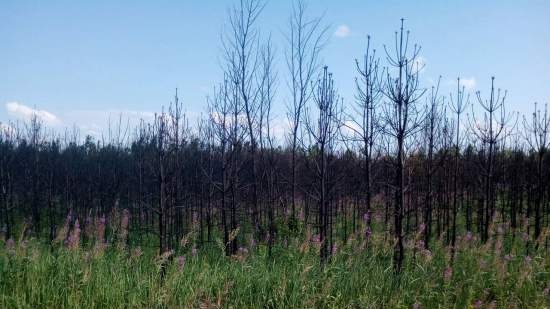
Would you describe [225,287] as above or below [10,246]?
below

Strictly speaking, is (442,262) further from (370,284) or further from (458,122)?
(458,122)

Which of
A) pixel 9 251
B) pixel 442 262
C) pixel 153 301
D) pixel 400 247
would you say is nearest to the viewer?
pixel 153 301

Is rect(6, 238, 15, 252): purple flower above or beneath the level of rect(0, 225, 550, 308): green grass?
above

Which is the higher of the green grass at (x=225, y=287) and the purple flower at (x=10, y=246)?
the purple flower at (x=10, y=246)

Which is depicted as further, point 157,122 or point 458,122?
point 458,122

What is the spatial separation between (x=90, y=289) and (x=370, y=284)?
3652mm

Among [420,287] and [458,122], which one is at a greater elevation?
[458,122]

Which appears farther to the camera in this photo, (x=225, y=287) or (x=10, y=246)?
(x=10, y=246)

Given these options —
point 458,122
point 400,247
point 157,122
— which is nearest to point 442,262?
point 400,247

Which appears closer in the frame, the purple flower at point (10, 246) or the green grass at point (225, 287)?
the green grass at point (225, 287)

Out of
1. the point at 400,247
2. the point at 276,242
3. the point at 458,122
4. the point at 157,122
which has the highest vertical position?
the point at 458,122

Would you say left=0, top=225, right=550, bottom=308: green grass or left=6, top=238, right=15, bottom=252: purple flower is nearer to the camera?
left=0, top=225, right=550, bottom=308: green grass

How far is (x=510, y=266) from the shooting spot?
780cm

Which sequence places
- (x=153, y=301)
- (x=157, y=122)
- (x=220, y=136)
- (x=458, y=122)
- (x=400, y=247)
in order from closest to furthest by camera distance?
1. (x=153, y=301)
2. (x=400, y=247)
3. (x=157, y=122)
4. (x=220, y=136)
5. (x=458, y=122)
